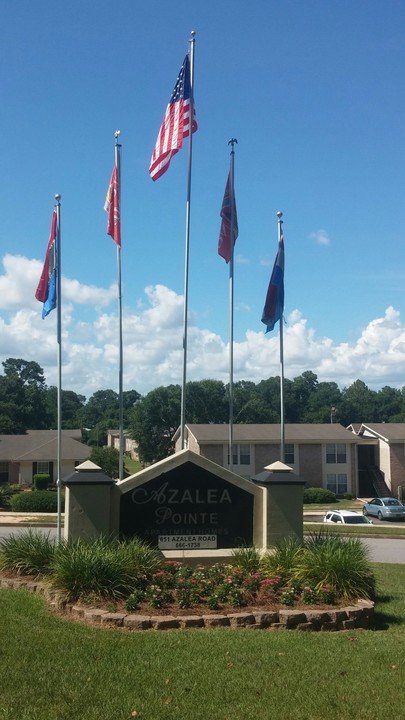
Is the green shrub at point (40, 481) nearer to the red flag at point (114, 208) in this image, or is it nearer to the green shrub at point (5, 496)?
the green shrub at point (5, 496)

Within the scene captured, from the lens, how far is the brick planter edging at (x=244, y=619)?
26.9 ft

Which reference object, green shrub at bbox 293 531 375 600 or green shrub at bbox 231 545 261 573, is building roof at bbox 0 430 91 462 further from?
green shrub at bbox 293 531 375 600

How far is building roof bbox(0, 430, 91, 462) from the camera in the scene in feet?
161

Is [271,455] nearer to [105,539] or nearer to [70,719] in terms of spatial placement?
[105,539]

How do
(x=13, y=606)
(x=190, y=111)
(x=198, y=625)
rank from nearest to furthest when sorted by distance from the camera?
1. (x=198, y=625)
2. (x=13, y=606)
3. (x=190, y=111)

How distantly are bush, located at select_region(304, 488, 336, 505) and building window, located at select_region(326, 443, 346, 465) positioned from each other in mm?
4286

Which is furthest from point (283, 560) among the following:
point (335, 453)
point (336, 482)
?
point (336, 482)

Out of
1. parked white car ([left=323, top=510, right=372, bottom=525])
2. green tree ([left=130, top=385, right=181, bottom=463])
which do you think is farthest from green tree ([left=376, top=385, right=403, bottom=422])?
parked white car ([left=323, top=510, right=372, bottom=525])

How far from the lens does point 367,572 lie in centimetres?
1022

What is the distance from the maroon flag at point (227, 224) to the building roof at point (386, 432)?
3759 cm

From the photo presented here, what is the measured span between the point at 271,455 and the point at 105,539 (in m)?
40.4

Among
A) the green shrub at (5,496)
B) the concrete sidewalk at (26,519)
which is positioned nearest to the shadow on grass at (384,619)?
the concrete sidewalk at (26,519)

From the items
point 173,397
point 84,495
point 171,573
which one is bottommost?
point 171,573

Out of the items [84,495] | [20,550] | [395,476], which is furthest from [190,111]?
[395,476]
